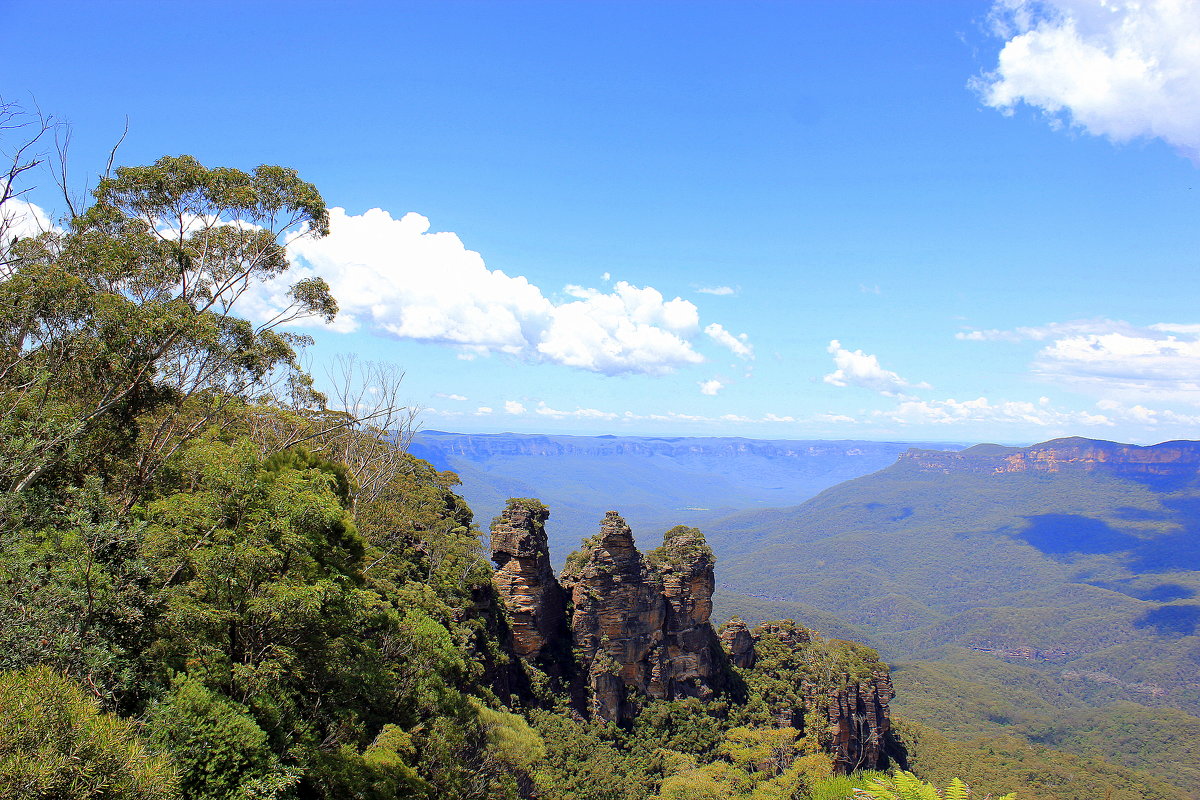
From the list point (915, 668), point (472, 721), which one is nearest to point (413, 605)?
point (472, 721)

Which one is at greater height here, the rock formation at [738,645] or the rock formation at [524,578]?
the rock formation at [524,578]

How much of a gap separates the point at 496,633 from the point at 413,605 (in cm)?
1523

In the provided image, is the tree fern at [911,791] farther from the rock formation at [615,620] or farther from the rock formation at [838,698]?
the rock formation at [838,698]

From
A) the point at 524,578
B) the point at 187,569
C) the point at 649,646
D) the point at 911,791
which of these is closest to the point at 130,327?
the point at 187,569

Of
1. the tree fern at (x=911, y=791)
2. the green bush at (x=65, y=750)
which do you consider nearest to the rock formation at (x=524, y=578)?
the tree fern at (x=911, y=791)

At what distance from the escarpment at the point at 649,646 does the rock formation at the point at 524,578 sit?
0.07m

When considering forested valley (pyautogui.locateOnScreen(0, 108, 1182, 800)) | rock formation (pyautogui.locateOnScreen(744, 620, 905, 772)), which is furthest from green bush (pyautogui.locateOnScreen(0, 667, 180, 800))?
rock formation (pyautogui.locateOnScreen(744, 620, 905, 772))

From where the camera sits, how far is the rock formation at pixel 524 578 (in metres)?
39.7

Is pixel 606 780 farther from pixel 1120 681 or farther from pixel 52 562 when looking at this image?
pixel 1120 681

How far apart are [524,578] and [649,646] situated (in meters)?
11.6

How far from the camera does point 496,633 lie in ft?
122

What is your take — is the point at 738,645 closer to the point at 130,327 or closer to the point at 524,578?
the point at 524,578

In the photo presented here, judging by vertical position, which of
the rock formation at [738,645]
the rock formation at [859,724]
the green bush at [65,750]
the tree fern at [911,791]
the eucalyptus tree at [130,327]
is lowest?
the rock formation at [859,724]

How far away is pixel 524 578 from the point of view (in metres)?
40.1
